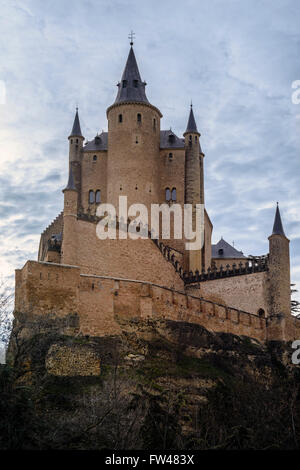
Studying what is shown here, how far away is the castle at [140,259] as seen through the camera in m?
37.9

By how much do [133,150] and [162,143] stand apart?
13.6 ft

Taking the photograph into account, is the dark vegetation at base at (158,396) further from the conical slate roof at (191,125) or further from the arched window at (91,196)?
the conical slate roof at (191,125)

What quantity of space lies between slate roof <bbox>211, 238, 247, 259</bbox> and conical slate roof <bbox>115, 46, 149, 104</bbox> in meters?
16.6

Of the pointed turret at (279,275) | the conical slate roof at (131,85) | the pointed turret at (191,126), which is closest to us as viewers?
the pointed turret at (279,275)

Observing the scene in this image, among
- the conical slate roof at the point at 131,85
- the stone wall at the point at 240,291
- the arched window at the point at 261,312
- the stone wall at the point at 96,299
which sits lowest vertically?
the stone wall at the point at 96,299

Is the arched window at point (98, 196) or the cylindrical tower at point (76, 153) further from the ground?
the cylindrical tower at point (76, 153)

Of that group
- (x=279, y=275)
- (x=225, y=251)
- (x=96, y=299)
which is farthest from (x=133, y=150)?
(x=96, y=299)

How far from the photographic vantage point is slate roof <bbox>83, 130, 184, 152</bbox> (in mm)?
60906

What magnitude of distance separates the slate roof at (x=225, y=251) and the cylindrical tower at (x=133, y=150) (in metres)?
12.6

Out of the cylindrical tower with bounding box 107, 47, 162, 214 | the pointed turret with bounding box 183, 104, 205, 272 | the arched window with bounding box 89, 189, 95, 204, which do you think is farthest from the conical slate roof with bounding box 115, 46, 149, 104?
the arched window with bounding box 89, 189, 95, 204

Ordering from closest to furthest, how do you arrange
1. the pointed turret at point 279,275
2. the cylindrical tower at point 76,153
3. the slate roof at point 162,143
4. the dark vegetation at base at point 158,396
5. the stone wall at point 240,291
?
1. the dark vegetation at base at point 158,396
2. the pointed turret at point 279,275
3. the stone wall at point 240,291
4. the cylindrical tower at point 76,153
5. the slate roof at point 162,143

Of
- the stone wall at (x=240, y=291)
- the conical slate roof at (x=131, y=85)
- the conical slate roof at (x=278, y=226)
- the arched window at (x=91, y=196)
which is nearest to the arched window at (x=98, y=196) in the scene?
the arched window at (x=91, y=196)

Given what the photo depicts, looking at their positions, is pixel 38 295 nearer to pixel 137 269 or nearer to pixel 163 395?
pixel 163 395

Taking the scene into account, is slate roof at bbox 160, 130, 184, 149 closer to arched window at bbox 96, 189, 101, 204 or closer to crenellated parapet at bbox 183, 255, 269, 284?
arched window at bbox 96, 189, 101, 204
